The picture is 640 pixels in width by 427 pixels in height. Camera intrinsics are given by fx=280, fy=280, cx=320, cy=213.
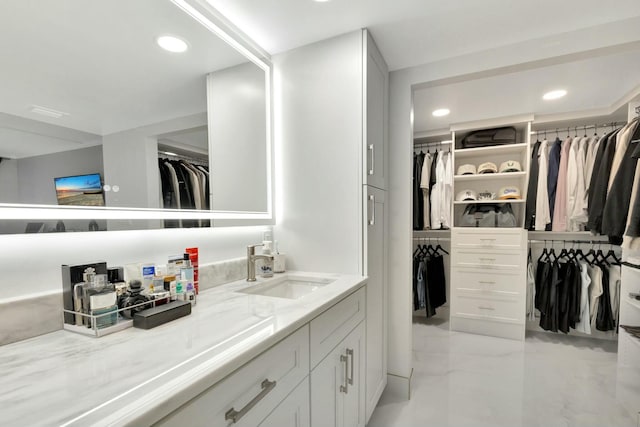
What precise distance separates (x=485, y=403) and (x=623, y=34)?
7.40 feet

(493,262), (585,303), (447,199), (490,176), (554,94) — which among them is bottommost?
(585,303)

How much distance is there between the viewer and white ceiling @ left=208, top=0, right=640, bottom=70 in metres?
1.33

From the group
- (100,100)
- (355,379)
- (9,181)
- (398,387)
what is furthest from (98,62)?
(398,387)

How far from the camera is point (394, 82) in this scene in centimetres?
194

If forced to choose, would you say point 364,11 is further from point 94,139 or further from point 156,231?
point 156,231

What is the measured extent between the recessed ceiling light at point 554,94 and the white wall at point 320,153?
71.8 inches

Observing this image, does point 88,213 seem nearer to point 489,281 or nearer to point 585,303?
point 489,281

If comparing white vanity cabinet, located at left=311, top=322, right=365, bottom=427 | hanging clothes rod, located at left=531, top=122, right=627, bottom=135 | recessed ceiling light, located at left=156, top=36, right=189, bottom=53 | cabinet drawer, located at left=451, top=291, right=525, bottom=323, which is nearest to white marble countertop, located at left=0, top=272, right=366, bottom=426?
white vanity cabinet, located at left=311, top=322, right=365, bottom=427

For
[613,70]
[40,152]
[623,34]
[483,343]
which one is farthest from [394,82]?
[483,343]

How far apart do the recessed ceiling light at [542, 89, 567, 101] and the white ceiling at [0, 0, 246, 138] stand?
259cm

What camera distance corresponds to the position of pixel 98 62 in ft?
3.10

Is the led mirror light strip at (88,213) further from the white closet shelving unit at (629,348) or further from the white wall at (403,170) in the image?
the white closet shelving unit at (629,348)

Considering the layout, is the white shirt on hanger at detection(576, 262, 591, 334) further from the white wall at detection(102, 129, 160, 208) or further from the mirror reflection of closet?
the white wall at detection(102, 129, 160, 208)

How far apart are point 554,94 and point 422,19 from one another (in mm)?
1620
